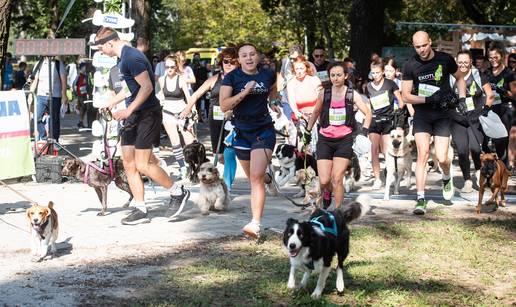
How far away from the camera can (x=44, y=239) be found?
24.4 feet

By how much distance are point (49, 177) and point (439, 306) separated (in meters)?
8.14

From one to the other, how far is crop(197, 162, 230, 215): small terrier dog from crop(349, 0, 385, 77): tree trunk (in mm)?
15183

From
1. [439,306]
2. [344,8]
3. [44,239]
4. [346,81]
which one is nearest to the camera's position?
[439,306]

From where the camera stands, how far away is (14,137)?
11117mm

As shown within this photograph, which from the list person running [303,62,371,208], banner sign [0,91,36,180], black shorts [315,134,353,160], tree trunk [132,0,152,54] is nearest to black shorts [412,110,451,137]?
person running [303,62,371,208]

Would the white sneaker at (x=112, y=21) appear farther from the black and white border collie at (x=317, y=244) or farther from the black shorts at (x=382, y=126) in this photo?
the black and white border collie at (x=317, y=244)

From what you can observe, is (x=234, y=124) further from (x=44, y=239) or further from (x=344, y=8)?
(x=344, y=8)

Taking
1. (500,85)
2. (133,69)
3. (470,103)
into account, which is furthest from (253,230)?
(500,85)

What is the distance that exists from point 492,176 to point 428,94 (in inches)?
55.8

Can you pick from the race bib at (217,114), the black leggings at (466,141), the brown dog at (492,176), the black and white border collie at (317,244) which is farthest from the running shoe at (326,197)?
the race bib at (217,114)

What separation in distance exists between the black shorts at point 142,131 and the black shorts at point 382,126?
171 inches

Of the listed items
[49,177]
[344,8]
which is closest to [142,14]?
[49,177]

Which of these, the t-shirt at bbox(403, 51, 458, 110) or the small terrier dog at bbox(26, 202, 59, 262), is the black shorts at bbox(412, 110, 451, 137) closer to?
the t-shirt at bbox(403, 51, 458, 110)

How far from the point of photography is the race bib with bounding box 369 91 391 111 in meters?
12.2
